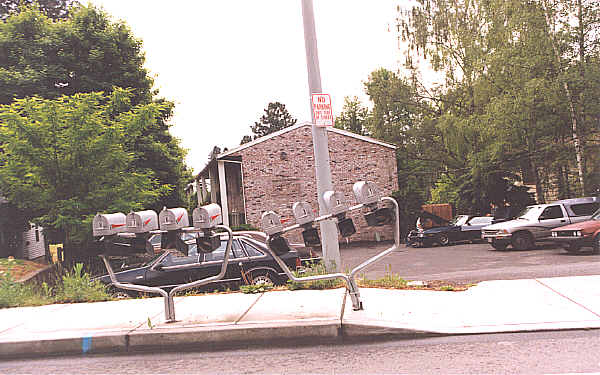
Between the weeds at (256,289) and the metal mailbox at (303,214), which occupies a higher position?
the metal mailbox at (303,214)

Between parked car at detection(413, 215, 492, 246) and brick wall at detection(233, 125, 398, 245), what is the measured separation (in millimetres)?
5206

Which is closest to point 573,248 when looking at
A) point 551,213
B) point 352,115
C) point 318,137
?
point 551,213

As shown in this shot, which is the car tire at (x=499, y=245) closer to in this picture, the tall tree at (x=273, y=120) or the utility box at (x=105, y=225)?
the utility box at (x=105, y=225)

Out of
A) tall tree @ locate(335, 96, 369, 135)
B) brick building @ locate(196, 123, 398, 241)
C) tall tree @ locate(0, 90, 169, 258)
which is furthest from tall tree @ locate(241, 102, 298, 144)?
tall tree @ locate(0, 90, 169, 258)

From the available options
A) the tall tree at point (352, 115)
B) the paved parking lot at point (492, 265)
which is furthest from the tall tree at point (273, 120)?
the paved parking lot at point (492, 265)

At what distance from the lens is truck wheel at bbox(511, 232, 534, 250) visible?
18938mm

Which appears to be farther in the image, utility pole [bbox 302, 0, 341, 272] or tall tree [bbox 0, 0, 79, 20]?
tall tree [bbox 0, 0, 79, 20]

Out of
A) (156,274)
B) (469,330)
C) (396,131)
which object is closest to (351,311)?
(469,330)

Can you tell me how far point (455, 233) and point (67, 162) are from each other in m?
18.4

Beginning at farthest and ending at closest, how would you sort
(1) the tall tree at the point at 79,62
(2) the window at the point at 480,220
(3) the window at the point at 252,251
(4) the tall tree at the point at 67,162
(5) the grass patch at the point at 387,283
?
1. (2) the window at the point at 480,220
2. (1) the tall tree at the point at 79,62
3. (4) the tall tree at the point at 67,162
4. (3) the window at the point at 252,251
5. (5) the grass patch at the point at 387,283

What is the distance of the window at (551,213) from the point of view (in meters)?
18.7

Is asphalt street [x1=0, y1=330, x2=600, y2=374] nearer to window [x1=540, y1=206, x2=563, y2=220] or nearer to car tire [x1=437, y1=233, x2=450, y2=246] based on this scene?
window [x1=540, y1=206, x2=563, y2=220]

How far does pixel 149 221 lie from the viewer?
677cm

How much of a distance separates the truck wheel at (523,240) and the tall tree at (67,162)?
43.7ft
